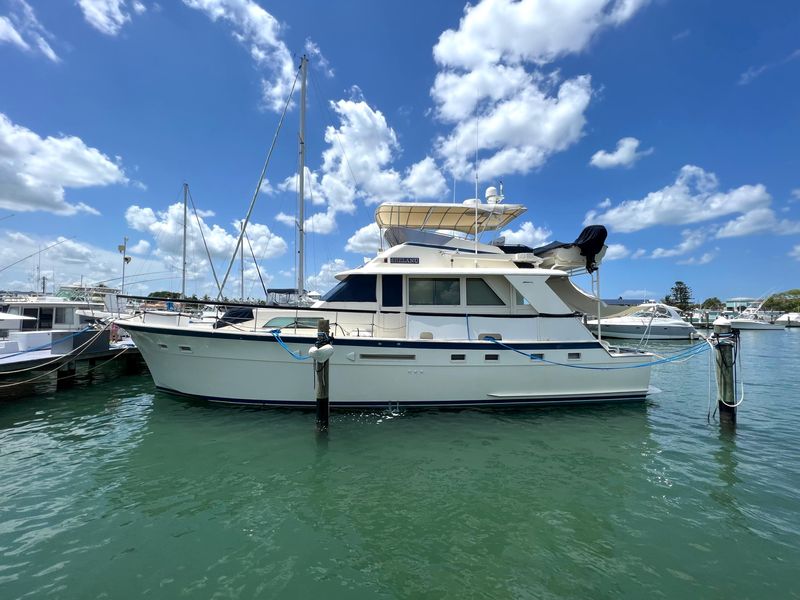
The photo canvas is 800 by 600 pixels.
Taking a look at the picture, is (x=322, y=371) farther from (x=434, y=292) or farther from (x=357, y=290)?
(x=434, y=292)

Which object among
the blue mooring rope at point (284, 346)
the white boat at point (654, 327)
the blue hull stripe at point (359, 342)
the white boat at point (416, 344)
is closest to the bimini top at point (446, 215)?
the white boat at point (416, 344)

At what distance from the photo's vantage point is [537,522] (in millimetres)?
4086

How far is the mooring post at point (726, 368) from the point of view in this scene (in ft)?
23.7

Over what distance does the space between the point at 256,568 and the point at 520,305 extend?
7064 mm

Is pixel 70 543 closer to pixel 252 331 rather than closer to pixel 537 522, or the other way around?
pixel 252 331

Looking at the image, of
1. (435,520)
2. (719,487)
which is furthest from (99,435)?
(719,487)

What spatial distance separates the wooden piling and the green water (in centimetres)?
30

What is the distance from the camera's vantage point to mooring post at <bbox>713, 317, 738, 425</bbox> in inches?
285

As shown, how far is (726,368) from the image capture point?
24.2 ft

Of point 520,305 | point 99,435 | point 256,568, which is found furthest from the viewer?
point 520,305

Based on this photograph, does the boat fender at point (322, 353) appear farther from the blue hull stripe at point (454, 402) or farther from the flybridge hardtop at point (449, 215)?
the flybridge hardtop at point (449, 215)

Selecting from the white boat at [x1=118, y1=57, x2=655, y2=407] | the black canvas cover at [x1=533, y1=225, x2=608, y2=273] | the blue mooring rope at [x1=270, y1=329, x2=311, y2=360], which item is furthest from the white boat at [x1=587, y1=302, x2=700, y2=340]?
the blue mooring rope at [x1=270, y1=329, x2=311, y2=360]

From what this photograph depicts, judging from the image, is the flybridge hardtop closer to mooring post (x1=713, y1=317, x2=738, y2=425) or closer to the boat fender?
the boat fender

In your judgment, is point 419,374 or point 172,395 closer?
point 419,374
